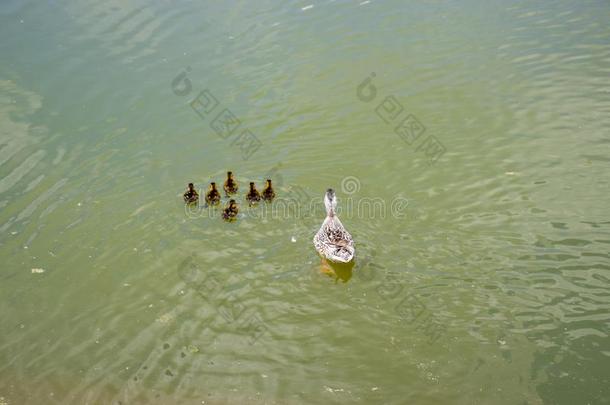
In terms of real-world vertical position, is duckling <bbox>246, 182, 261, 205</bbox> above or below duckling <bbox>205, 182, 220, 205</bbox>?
below

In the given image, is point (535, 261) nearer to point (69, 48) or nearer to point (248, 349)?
point (248, 349)

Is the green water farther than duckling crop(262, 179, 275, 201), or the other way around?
duckling crop(262, 179, 275, 201)

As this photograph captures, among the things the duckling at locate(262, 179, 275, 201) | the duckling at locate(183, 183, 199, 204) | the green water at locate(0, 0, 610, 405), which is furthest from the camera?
the duckling at locate(183, 183, 199, 204)

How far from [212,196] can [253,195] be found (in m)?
0.57

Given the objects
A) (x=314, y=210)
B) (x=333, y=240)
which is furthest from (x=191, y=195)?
(x=333, y=240)

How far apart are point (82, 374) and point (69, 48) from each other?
8.86 metres

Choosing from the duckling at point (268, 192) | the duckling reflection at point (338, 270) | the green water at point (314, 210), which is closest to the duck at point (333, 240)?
the duckling reflection at point (338, 270)

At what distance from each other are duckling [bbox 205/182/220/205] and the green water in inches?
7.0

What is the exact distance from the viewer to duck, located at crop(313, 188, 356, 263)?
264 inches

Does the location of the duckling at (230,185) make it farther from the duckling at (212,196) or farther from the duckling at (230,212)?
the duckling at (230,212)

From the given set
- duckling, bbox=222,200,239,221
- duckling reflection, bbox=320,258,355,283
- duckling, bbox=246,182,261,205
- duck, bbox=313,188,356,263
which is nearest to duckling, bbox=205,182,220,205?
duckling, bbox=222,200,239,221

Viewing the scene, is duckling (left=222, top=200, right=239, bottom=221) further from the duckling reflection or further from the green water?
the duckling reflection

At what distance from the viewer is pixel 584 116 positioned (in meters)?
8.96

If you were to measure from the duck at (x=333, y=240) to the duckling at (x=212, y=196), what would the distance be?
155cm
